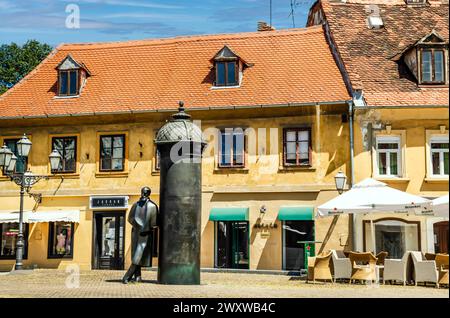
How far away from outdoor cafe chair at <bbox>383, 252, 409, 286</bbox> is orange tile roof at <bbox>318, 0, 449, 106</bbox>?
7062mm

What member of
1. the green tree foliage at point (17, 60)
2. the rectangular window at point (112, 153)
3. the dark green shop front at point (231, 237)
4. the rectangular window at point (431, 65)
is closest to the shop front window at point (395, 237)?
the dark green shop front at point (231, 237)

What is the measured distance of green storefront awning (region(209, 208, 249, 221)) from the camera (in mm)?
24609

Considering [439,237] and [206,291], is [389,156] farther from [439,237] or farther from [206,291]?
[206,291]

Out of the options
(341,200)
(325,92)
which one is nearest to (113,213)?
(325,92)

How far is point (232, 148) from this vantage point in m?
25.3

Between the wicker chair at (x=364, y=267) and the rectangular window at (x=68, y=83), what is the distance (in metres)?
15.2

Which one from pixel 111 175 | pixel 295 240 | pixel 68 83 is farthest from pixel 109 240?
pixel 295 240

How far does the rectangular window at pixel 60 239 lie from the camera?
86.9ft

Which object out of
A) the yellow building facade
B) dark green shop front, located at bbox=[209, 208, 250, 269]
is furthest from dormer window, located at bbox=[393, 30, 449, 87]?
dark green shop front, located at bbox=[209, 208, 250, 269]

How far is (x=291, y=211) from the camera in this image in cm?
2428

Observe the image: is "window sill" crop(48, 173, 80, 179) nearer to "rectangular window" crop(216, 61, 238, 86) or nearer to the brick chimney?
"rectangular window" crop(216, 61, 238, 86)

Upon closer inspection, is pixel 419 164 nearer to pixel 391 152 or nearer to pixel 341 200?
pixel 391 152

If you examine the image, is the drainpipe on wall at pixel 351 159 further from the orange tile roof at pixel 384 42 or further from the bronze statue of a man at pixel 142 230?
the bronze statue of a man at pixel 142 230

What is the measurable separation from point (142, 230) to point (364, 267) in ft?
19.4
